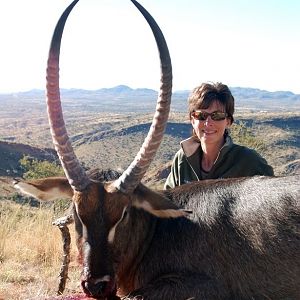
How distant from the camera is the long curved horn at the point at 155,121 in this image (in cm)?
595

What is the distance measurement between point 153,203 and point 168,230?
0.49 m

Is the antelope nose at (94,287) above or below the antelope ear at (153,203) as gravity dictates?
below

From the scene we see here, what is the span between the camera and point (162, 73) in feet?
20.2

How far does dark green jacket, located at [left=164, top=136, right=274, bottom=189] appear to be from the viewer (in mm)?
8945

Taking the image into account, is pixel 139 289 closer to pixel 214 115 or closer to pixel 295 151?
pixel 214 115

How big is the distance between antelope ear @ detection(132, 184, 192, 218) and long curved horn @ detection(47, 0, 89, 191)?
70 centimetres

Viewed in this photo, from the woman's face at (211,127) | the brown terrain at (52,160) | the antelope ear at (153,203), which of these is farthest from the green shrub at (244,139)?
the antelope ear at (153,203)

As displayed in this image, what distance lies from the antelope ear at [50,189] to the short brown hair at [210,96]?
3.00 metres

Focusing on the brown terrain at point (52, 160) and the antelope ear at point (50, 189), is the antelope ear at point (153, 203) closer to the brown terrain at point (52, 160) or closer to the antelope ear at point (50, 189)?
the antelope ear at point (50, 189)

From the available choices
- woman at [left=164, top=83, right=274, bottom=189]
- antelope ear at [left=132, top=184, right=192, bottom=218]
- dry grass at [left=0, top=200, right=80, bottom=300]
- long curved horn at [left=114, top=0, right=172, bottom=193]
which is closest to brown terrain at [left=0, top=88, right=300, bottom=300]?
dry grass at [left=0, top=200, right=80, bottom=300]

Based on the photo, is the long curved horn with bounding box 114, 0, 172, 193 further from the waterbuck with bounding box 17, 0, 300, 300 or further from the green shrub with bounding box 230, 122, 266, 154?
the green shrub with bounding box 230, 122, 266, 154

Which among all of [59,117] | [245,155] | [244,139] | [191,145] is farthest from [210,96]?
[244,139]

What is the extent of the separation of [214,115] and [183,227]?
8.41 ft

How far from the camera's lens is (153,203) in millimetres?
6770
